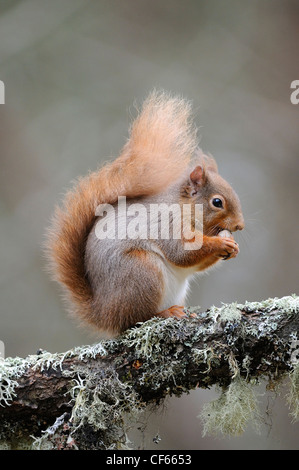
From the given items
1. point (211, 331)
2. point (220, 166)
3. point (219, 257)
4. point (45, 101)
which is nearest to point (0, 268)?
point (45, 101)

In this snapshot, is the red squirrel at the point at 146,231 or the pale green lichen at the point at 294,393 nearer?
the pale green lichen at the point at 294,393

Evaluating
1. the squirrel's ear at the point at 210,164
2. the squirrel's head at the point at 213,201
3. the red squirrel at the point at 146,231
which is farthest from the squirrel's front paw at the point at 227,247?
the squirrel's ear at the point at 210,164

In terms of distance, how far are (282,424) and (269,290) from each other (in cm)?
90

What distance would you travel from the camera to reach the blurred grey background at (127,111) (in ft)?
13.0

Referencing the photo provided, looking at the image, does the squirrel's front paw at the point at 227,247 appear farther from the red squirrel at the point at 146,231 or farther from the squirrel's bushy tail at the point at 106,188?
the squirrel's bushy tail at the point at 106,188

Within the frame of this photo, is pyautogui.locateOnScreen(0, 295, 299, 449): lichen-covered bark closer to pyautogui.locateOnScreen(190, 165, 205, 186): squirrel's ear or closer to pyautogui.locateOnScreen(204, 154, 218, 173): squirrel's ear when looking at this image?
pyautogui.locateOnScreen(190, 165, 205, 186): squirrel's ear

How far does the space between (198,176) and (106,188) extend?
42cm

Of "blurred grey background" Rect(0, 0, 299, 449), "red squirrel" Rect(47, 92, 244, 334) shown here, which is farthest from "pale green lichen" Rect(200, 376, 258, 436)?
"blurred grey background" Rect(0, 0, 299, 449)

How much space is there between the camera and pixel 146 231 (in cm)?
217

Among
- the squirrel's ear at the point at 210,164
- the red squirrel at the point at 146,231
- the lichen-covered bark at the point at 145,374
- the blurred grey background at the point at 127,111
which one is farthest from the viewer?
the blurred grey background at the point at 127,111

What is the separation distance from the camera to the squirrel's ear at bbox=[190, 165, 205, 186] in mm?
2379

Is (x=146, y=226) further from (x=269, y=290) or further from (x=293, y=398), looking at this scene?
(x=269, y=290)

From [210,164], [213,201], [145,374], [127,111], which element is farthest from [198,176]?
[127,111]

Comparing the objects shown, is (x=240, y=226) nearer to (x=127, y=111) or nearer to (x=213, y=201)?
(x=213, y=201)
